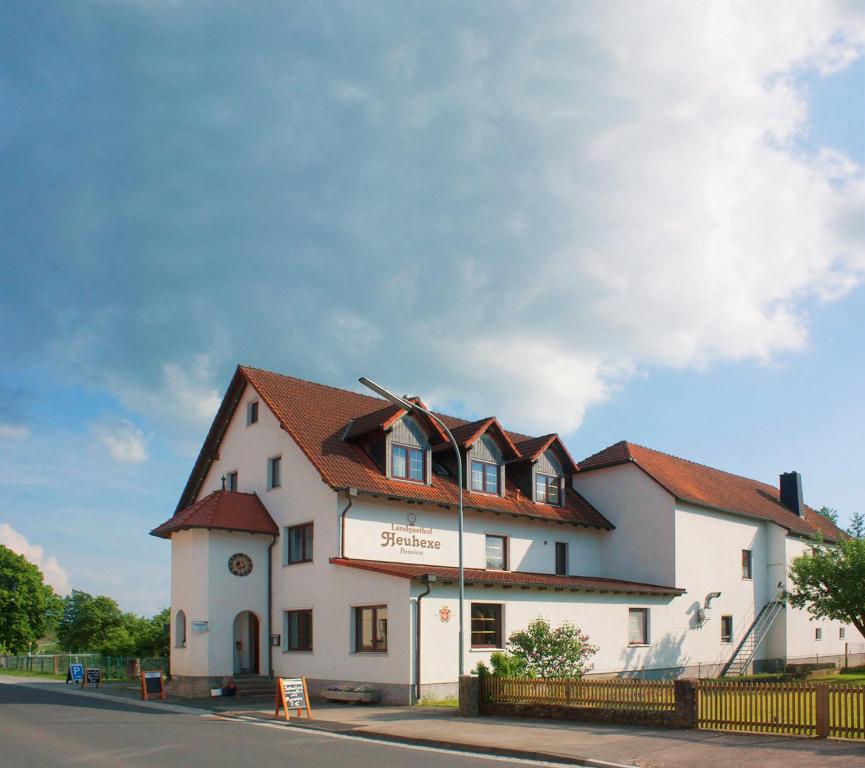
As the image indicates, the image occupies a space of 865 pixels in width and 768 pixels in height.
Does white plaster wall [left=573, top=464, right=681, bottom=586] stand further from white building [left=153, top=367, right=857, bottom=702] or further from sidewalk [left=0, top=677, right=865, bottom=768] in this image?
sidewalk [left=0, top=677, right=865, bottom=768]

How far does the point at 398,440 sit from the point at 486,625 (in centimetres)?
703

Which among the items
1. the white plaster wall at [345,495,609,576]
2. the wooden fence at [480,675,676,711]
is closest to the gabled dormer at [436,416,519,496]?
the white plaster wall at [345,495,609,576]

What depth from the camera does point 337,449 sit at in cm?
2989

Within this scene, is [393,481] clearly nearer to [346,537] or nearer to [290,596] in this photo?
[346,537]

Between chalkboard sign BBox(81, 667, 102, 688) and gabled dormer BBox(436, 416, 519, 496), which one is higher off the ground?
gabled dormer BBox(436, 416, 519, 496)

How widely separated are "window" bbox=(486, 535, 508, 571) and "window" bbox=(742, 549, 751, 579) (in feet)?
44.4

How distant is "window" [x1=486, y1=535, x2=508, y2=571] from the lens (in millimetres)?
32094

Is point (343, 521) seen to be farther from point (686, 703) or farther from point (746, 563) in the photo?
point (746, 563)

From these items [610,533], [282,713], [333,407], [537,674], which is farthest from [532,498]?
[282,713]

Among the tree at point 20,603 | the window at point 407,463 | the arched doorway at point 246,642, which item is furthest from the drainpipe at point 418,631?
the tree at point 20,603

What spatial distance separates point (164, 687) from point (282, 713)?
8.73m

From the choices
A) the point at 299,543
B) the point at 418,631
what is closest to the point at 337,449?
the point at 299,543

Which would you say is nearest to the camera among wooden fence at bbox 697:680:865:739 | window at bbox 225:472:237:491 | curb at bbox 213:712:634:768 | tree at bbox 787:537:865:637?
curb at bbox 213:712:634:768

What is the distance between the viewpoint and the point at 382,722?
20.0m
